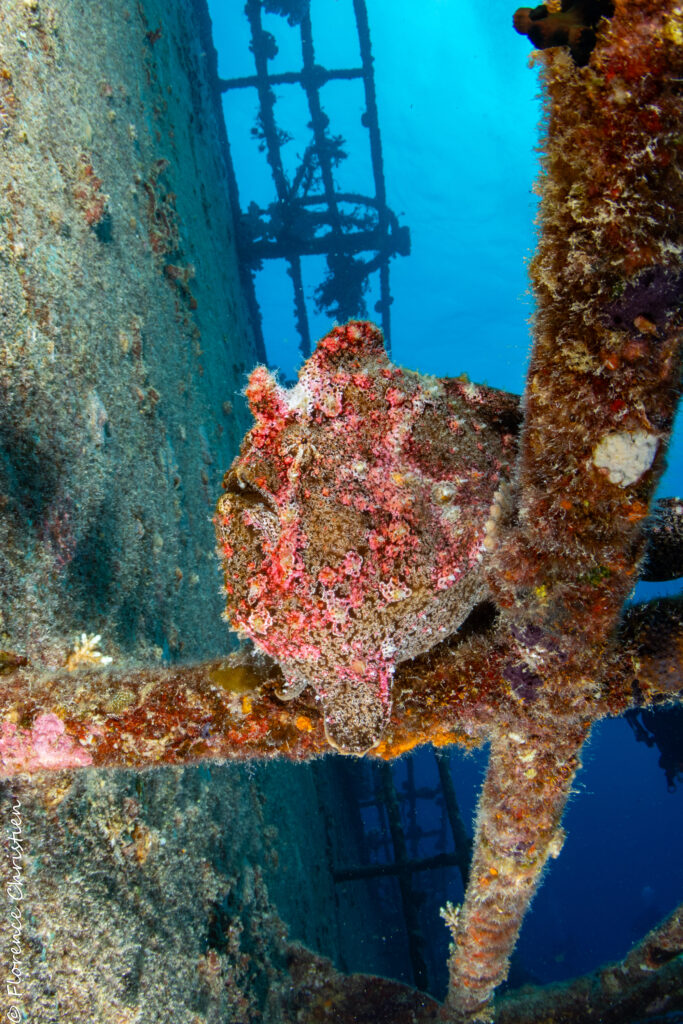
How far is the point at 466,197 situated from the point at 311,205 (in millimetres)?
46658

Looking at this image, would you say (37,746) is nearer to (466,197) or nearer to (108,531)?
(108,531)

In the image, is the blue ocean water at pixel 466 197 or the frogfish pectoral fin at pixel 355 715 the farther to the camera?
the blue ocean water at pixel 466 197

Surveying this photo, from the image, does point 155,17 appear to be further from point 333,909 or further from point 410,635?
point 333,909

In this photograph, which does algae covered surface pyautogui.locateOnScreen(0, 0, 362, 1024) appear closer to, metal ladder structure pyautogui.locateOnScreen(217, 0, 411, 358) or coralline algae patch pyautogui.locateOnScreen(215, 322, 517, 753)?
coralline algae patch pyautogui.locateOnScreen(215, 322, 517, 753)

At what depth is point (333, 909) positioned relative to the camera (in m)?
6.84

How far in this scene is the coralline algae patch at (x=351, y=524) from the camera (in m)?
1.56

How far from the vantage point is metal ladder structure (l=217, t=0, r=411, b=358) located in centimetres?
954

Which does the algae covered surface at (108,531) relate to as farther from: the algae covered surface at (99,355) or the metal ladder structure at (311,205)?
the metal ladder structure at (311,205)

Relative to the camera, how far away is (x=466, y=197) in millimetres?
49000

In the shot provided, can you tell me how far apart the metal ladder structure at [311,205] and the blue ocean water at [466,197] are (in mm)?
24278

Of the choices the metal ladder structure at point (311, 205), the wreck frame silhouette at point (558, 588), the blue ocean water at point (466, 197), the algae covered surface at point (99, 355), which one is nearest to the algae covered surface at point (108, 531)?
the algae covered surface at point (99, 355)

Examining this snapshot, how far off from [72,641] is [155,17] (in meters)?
5.45

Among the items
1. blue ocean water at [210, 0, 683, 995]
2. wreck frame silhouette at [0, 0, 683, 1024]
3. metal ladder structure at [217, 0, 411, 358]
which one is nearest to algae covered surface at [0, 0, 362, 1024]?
wreck frame silhouette at [0, 0, 683, 1024]

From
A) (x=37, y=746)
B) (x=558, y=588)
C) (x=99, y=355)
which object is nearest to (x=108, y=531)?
(x=99, y=355)
